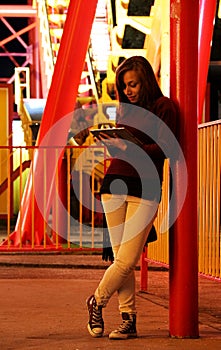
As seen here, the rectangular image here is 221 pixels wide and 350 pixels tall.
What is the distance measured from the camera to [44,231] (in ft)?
39.6

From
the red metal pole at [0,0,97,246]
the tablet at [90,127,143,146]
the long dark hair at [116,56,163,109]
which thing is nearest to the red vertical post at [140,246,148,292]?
the long dark hair at [116,56,163,109]

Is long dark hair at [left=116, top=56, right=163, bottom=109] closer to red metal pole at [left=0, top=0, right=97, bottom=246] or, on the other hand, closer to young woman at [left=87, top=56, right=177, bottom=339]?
young woman at [left=87, top=56, right=177, bottom=339]

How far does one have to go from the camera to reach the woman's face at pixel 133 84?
5785 mm

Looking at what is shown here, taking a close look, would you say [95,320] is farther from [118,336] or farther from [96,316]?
[118,336]

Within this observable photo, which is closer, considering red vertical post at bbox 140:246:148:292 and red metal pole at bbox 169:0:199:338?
red metal pole at bbox 169:0:199:338

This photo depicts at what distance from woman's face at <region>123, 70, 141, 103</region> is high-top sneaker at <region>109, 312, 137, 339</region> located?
1.42 metres

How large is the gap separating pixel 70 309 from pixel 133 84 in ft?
7.83

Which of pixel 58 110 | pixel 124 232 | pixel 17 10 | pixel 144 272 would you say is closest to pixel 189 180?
pixel 124 232

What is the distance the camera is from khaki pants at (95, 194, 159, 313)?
575 centimetres

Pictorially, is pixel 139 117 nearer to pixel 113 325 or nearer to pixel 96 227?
pixel 113 325

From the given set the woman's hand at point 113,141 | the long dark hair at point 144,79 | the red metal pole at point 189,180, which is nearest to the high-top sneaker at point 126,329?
the red metal pole at point 189,180

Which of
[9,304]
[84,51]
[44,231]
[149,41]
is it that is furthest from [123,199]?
[149,41]

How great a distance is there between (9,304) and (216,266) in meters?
1.87

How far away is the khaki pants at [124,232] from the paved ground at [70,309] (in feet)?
1.26
